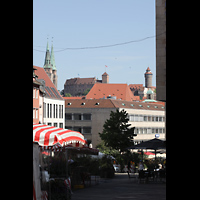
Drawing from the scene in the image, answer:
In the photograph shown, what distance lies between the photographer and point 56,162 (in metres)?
19.6

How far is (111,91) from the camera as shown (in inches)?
6412

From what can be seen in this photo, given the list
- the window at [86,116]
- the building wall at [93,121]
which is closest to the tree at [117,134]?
the building wall at [93,121]

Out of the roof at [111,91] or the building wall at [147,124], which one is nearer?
the building wall at [147,124]

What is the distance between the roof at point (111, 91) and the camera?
157762mm

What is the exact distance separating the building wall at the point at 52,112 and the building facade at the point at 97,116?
644 inches

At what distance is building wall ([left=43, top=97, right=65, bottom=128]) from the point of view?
8081 centimetres

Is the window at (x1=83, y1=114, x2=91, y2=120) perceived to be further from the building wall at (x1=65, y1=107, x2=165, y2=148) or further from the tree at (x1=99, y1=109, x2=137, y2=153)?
the tree at (x1=99, y1=109, x2=137, y2=153)

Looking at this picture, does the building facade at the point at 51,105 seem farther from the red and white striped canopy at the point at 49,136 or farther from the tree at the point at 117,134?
the red and white striped canopy at the point at 49,136

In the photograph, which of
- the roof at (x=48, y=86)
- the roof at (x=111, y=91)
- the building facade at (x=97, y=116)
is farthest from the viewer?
the roof at (x=111, y=91)

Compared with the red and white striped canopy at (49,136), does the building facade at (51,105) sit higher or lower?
higher

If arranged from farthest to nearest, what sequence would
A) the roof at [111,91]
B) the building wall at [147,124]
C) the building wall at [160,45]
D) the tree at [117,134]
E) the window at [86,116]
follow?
the roof at [111,91], the building wall at [147,124], the window at [86,116], the tree at [117,134], the building wall at [160,45]

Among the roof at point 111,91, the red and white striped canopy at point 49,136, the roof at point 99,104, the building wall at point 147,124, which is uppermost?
the roof at point 111,91
